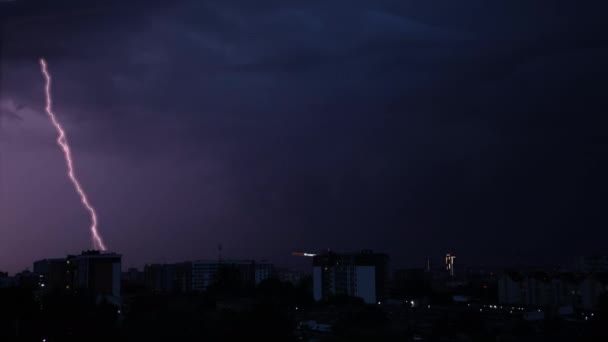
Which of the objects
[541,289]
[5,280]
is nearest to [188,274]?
[5,280]

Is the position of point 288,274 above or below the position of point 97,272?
below

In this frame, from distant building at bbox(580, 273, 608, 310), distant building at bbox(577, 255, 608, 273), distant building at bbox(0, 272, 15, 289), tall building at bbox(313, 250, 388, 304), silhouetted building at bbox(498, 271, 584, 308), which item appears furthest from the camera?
distant building at bbox(577, 255, 608, 273)

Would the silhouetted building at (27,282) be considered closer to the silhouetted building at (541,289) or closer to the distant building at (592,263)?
the silhouetted building at (541,289)

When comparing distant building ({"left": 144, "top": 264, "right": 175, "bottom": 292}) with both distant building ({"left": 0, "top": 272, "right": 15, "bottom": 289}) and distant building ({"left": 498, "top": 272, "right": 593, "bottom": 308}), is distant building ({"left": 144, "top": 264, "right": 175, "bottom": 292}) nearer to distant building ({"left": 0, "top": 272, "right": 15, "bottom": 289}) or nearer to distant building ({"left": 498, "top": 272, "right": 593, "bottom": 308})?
distant building ({"left": 0, "top": 272, "right": 15, "bottom": 289})

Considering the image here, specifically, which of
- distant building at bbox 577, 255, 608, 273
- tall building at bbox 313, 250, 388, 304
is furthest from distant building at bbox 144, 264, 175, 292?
distant building at bbox 577, 255, 608, 273

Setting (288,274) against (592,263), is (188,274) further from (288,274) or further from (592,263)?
(592,263)

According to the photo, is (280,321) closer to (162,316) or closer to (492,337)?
(162,316)

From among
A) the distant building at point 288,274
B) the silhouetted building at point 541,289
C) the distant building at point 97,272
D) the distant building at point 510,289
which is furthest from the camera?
the distant building at point 288,274

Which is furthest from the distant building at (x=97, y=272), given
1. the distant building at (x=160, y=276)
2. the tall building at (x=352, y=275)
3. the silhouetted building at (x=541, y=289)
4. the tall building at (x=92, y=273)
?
the distant building at (x=160, y=276)
